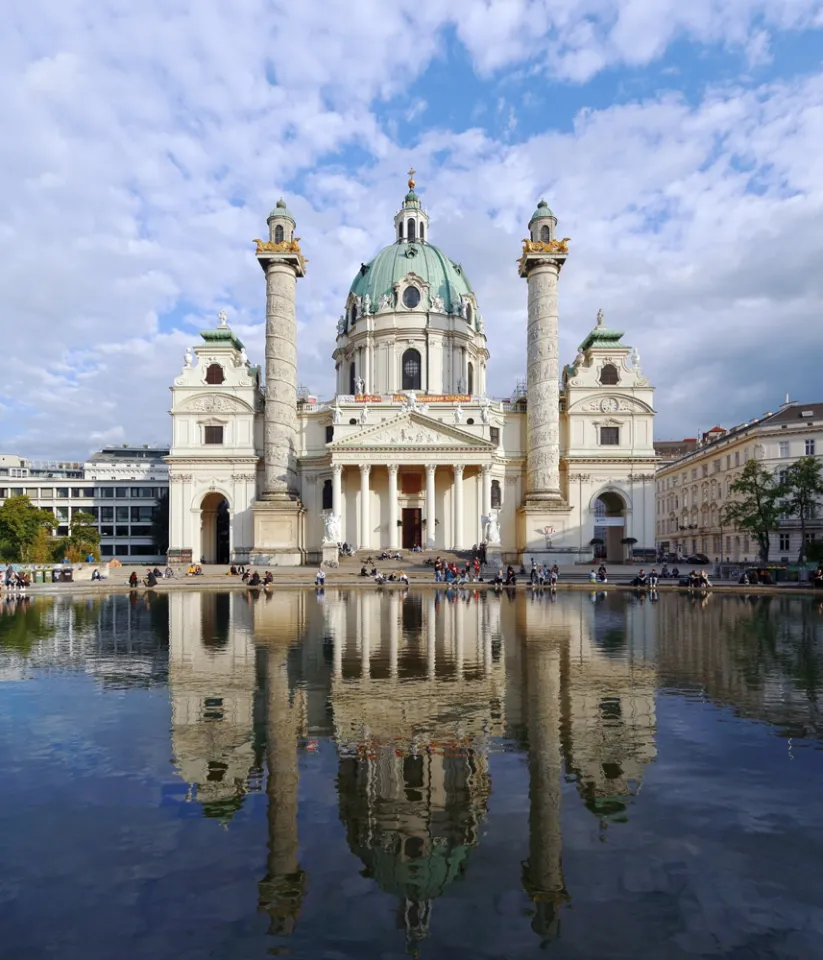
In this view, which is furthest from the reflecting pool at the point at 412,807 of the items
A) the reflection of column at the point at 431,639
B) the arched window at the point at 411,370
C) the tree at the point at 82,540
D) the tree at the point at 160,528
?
the tree at the point at 160,528

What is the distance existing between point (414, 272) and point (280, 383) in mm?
19820

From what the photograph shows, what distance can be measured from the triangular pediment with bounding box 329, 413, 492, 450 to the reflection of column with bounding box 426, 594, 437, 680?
Answer: 101 ft

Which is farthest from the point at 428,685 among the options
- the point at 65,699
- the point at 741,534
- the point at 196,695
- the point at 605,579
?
the point at 741,534

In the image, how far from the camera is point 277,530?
190ft

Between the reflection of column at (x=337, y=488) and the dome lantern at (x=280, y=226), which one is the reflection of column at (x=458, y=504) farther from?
the dome lantern at (x=280, y=226)

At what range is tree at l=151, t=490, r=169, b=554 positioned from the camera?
88812 millimetres

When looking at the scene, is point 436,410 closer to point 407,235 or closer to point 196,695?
point 407,235

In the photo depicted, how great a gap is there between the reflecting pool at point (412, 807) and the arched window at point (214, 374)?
5277cm

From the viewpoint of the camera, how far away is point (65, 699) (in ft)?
40.1

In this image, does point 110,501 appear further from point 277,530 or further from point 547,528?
point 547,528

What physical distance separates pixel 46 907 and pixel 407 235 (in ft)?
252

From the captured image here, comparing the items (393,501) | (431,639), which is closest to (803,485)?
(393,501)

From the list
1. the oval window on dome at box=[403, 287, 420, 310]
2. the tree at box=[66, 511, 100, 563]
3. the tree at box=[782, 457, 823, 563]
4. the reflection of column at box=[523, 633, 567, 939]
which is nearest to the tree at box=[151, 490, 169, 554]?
the tree at box=[66, 511, 100, 563]

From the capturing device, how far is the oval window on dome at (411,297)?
69750mm
